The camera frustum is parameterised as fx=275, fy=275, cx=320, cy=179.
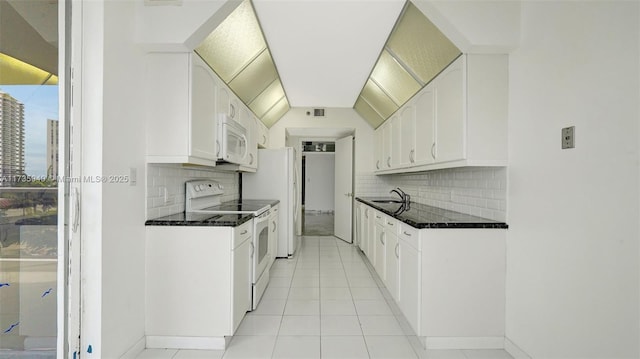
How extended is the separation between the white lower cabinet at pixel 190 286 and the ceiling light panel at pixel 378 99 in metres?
2.58

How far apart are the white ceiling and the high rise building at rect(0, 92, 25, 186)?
61.7 inches

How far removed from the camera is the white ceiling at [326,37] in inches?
82.7

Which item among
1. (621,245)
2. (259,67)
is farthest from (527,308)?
(259,67)

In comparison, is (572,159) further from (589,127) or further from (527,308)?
(527,308)

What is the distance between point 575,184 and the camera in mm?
1381

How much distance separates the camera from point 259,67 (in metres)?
2.88

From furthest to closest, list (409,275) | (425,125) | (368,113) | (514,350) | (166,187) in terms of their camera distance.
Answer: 1. (368,113)
2. (425,125)
3. (166,187)
4. (409,275)
5. (514,350)

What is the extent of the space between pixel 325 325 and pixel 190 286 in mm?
1069

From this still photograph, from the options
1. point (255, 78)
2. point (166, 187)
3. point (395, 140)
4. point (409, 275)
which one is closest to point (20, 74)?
point (166, 187)

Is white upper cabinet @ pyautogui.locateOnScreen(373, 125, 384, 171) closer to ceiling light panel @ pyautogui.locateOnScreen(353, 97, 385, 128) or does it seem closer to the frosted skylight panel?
ceiling light panel @ pyautogui.locateOnScreen(353, 97, 385, 128)

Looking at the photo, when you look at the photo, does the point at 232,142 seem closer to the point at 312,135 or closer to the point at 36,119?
the point at 36,119

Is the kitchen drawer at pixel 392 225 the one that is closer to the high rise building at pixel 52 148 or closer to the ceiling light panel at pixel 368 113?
the ceiling light panel at pixel 368 113

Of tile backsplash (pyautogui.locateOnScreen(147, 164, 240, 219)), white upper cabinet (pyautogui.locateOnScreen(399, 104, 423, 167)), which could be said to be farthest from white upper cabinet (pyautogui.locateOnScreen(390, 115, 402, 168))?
tile backsplash (pyautogui.locateOnScreen(147, 164, 240, 219))

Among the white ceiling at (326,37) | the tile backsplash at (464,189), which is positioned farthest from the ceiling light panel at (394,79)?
the tile backsplash at (464,189)
